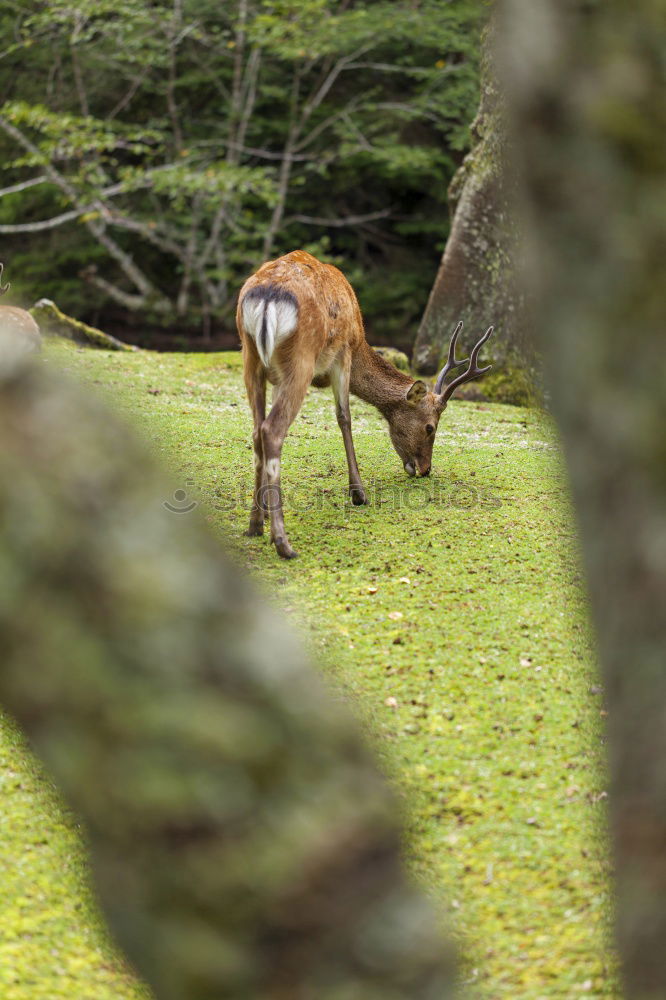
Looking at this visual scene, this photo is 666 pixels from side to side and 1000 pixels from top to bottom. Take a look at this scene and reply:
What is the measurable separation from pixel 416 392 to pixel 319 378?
0.83 meters

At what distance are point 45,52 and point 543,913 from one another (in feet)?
64.8

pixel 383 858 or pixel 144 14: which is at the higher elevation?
pixel 383 858

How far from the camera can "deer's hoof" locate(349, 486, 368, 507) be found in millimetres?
7277

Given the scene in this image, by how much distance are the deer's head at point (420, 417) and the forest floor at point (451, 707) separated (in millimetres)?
181

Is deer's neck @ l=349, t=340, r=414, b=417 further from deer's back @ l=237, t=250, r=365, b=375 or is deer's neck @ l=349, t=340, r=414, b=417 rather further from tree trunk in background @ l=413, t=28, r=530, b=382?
tree trunk in background @ l=413, t=28, r=530, b=382

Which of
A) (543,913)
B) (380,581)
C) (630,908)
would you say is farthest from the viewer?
(380,581)

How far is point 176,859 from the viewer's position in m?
1.14

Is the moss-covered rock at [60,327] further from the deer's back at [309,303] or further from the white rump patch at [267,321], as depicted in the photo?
the white rump patch at [267,321]

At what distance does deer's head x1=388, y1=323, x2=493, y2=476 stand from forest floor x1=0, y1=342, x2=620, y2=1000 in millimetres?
181

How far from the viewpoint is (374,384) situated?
25.5 ft

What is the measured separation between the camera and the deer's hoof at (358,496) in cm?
728

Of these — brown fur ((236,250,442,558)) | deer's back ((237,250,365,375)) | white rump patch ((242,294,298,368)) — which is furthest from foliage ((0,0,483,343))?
white rump patch ((242,294,298,368))

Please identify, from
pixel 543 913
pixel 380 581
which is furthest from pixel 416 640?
pixel 543 913

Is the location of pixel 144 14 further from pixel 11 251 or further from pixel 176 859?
pixel 176 859
